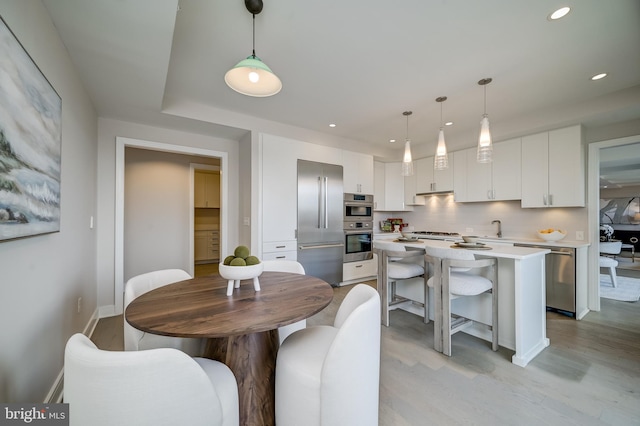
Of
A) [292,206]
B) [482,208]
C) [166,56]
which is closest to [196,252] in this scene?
[292,206]

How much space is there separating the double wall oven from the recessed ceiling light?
308 centimetres

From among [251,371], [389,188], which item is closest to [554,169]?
[389,188]

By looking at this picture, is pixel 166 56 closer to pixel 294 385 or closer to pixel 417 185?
pixel 294 385

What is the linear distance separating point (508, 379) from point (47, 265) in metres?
3.16

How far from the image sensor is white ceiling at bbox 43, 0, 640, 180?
165cm

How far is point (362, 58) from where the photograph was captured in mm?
2203

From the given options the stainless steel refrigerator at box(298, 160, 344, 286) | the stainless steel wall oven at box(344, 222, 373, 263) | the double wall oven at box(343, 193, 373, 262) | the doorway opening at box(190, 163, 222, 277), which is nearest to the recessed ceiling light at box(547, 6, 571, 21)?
the stainless steel refrigerator at box(298, 160, 344, 286)

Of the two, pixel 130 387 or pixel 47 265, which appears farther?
pixel 47 265

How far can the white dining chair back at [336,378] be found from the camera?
1025 millimetres

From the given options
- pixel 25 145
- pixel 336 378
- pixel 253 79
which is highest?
pixel 253 79

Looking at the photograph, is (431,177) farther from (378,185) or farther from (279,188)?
(279,188)

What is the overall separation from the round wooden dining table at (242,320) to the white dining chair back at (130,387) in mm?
156

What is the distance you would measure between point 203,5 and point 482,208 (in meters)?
4.72

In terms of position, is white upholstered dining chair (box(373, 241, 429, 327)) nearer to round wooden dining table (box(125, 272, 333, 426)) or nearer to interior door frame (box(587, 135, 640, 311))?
round wooden dining table (box(125, 272, 333, 426))
